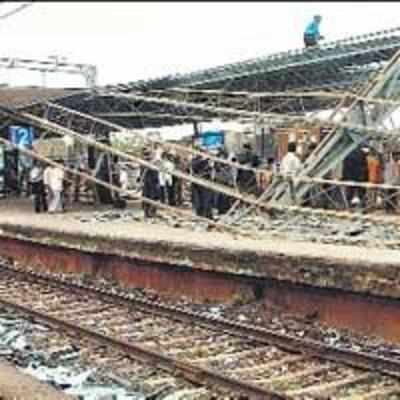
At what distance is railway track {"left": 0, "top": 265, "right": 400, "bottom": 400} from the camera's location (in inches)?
282

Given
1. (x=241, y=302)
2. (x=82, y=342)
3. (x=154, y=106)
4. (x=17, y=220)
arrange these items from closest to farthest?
(x=82, y=342)
(x=241, y=302)
(x=17, y=220)
(x=154, y=106)

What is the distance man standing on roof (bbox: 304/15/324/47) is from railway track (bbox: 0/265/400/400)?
859 centimetres

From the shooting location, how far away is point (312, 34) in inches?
753

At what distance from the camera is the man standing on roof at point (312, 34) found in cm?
1883

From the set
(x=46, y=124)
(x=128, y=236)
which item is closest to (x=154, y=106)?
(x=46, y=124)

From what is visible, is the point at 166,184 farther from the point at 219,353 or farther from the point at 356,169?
the point at 219,353

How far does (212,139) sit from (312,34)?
5.54 meters

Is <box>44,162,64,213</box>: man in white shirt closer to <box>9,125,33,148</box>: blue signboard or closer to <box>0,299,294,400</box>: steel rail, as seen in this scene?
<box>9,125,33,148</box>: blue signboard

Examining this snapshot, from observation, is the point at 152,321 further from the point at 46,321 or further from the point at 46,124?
the point at 46,124

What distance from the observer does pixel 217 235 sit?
14.0 meters

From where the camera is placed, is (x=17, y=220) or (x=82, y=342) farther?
(x=17, y=220)

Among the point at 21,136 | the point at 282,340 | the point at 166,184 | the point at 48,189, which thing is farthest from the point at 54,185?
the point at 282,340

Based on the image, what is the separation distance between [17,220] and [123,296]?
7.12 m

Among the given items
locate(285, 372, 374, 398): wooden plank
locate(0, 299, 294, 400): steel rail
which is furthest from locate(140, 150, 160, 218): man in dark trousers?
locate(285, 372, 374, 398): wooden plank
